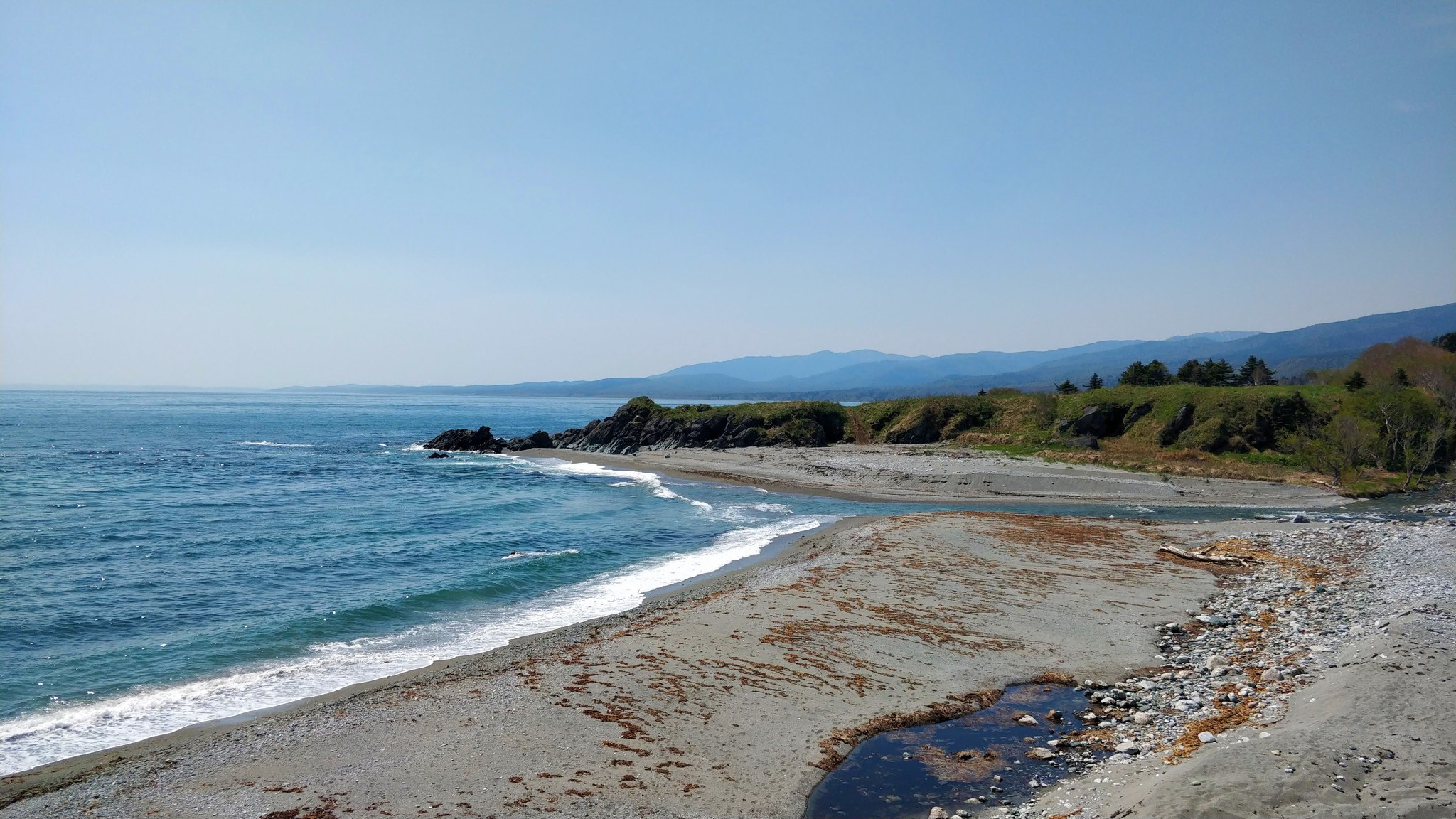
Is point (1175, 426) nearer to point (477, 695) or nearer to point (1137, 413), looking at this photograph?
point (1137, 413)

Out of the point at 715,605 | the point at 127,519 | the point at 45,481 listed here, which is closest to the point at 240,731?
the point at 715,605

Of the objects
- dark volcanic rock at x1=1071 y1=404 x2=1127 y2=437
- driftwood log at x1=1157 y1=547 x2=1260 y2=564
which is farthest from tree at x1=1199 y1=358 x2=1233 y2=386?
driftwood log at x1=1157 y1=547 x2=1260 y2=564

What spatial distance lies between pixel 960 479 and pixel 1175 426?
19.8 metres

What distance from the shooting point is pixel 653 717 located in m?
10.7

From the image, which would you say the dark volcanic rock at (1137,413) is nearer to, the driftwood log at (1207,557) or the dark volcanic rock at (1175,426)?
the dark volcanic rock at (1175,426)

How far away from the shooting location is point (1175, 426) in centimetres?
5066

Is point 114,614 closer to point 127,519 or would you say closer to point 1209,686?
point 127,519

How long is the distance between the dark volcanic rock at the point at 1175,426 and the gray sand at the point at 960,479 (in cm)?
948

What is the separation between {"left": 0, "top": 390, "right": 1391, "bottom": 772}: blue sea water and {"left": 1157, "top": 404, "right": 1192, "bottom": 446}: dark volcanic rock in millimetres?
19656

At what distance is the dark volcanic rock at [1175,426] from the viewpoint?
165 ft

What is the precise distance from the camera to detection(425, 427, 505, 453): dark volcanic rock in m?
70.7

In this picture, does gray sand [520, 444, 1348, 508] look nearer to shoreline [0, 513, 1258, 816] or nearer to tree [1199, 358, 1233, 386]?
shoreline [0, 513, 1258, 816]

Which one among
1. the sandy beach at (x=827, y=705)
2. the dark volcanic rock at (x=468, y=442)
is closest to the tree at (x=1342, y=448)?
the sandy beach at (x=827, y=705)

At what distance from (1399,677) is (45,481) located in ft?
190
